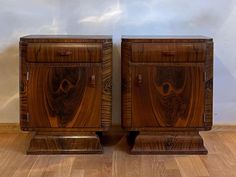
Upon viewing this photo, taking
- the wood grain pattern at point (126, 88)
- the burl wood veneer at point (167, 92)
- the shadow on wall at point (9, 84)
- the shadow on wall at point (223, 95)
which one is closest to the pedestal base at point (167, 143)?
the burl wood veneer at point (167, 92)

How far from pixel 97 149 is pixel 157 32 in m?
0.95

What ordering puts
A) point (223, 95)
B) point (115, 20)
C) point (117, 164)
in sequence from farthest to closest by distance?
point (223, 95), point (115, 20), point (117, 164)

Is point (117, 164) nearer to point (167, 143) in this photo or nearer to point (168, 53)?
point (167, 143)

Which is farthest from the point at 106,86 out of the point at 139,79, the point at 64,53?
the point at 64,53

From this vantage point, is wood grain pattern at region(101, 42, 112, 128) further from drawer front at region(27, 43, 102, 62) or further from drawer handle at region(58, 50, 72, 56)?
drawer handle at region(58, 50, 72, 56)

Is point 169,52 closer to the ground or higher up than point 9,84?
higher up

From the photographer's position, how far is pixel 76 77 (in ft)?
8.06

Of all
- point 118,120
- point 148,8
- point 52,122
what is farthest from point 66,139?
point 148,8

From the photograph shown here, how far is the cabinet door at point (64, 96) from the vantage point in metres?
2.45

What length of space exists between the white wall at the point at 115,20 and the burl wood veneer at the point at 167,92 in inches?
16.2

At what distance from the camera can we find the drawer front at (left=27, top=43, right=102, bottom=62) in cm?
242

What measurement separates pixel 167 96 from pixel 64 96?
632 mm

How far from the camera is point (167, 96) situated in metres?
2.49

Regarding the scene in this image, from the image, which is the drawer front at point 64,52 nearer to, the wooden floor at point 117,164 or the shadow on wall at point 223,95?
the wooden floor at point 117,164
